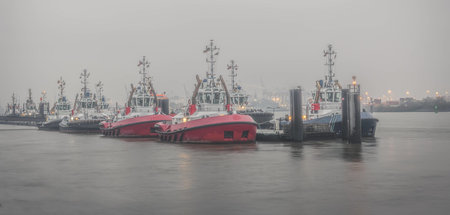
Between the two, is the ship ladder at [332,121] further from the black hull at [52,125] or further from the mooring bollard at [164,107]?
the black hull at [52,125]

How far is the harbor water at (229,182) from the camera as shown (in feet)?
56.7

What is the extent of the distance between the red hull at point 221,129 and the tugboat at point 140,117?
40.2 feet

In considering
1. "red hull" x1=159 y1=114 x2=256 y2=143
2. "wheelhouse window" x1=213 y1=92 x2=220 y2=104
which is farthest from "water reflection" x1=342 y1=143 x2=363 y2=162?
"wheelhouse window" x1=213 y1=92 x2=220 y2=104

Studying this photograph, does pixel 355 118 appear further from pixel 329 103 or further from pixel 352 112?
pixel 329 103

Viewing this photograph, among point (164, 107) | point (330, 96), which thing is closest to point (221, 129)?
point (330, 96)

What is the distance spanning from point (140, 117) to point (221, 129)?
60.7ft

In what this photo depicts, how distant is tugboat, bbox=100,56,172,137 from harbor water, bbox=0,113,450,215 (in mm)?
17455

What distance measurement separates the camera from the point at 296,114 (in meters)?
42.0

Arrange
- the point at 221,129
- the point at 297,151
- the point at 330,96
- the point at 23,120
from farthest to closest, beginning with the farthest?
the point at 23,120 < the point at 330,96 < the point at 221,129 < the point at 297,151

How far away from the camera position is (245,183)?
74.2 feet

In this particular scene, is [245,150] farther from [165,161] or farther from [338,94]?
[338,94]

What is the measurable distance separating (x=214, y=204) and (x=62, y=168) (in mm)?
15145

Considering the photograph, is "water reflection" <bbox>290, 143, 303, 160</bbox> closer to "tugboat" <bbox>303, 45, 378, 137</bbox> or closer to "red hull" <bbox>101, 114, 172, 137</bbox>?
"tugboat" <bbox>303, 45, 378, 137</bbox>

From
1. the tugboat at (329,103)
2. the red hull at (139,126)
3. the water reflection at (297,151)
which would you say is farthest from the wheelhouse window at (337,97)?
the red hull at (139,126)
